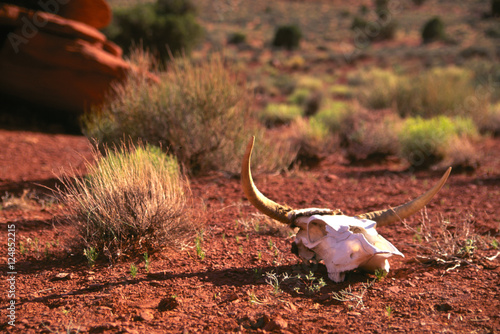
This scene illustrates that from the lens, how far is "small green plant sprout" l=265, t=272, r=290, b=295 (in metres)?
2.97

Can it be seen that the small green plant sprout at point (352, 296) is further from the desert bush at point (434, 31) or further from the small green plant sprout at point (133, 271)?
the desert bush at point (434, 31)

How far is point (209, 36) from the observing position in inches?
1432

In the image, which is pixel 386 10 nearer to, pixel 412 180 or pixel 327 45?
pixel 327 45

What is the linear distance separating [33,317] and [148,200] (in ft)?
3.87

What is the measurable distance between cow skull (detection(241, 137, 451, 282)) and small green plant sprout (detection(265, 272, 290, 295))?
22 cm

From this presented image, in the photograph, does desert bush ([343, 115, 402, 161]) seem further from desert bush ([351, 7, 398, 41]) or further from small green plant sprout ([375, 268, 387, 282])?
desert bush ([351, 7, 398, 41])

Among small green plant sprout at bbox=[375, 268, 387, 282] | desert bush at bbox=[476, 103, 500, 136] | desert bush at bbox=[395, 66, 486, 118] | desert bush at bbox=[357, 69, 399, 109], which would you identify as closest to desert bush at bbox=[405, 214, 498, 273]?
small green plant sprout at bbox=[375, 268, 387, 282]

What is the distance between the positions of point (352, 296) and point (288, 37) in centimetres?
3380

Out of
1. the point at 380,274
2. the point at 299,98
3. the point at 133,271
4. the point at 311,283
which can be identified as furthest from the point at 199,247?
the point at 299,98

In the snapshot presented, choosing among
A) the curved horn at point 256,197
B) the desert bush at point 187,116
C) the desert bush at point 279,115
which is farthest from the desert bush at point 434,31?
the curved horn at point 256,197

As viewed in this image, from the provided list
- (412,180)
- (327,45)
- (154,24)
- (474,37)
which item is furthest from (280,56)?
(412,180)

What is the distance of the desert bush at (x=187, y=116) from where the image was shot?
20.2ft

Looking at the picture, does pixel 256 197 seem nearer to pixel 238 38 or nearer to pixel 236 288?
pixel 236 288

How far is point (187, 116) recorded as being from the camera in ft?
20.3
